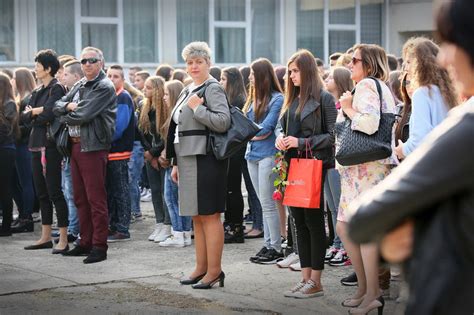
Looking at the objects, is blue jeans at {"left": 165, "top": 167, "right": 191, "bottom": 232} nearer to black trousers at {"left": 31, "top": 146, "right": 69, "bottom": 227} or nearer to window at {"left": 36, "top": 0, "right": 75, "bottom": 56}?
black trousers at {"left": 31, "top": 146, "right": 69, "bottom": 227}

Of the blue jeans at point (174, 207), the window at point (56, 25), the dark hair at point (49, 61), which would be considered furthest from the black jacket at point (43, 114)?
the window at point (56, 25)

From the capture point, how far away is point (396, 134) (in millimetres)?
7672

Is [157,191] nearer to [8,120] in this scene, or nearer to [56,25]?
[8,120]

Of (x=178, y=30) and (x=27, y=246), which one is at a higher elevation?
(x=178, y=30)

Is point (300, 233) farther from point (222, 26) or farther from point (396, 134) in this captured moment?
point (222, 26)

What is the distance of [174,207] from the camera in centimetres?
1068

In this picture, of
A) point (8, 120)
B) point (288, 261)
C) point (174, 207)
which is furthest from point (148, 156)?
point (288, 261)

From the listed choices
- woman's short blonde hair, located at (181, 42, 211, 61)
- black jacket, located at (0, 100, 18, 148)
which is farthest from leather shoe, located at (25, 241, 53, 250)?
woman's short blonde hair, located at (181, 42, 211, 61)

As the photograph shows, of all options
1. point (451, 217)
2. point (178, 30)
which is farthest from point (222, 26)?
point (451, 217)

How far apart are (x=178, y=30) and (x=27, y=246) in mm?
13389

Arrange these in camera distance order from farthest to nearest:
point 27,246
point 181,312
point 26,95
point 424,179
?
1. point 26,95
2. point 27,246
3. point 181,312
4. point 424,179

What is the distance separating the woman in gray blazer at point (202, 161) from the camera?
26.9 feet

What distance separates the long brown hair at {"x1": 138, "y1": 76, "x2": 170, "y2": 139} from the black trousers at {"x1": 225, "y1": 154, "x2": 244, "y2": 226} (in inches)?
34.3

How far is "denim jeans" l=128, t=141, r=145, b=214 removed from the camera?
41.6 feet
